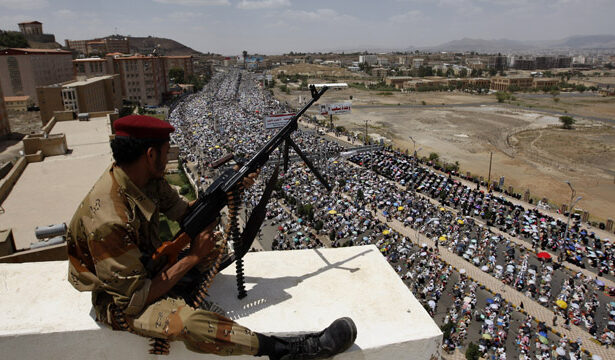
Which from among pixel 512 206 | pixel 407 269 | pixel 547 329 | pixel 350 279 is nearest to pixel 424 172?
pixel 512 206

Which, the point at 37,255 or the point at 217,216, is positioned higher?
the point at 217,216

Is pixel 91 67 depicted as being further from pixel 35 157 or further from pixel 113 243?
pixel 113 243

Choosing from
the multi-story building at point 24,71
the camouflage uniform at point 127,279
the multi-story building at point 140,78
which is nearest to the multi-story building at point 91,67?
the multi-story building at point 140,78

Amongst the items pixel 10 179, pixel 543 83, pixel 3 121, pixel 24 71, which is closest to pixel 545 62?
pixel 543 83

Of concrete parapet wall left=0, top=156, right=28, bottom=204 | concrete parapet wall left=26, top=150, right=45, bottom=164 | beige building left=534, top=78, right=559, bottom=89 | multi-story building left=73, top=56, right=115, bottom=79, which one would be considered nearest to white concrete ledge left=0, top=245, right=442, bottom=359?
concrete parapet wall left=0, top=156, right=28, bottom=204

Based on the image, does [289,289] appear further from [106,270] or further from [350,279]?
[106,270]
